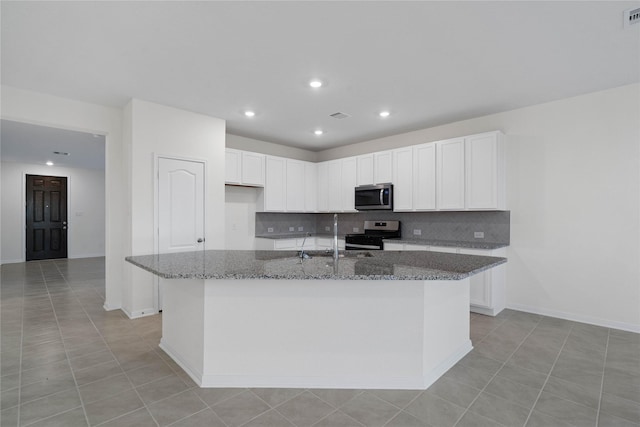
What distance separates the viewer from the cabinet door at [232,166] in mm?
4848

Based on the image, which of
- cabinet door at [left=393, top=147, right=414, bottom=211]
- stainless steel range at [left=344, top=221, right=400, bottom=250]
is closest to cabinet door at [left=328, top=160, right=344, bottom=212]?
stainless steel range at [left=344, top=221, right=400, bottom=250]

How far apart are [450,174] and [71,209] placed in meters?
9.81

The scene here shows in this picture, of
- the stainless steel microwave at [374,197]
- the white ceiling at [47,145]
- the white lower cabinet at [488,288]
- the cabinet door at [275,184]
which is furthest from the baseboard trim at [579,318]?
the white ceiling at [47,145]

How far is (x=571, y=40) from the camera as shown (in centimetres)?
247

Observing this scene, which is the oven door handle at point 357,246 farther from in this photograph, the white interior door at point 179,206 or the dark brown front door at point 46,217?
the dark brown front door at point 46,217

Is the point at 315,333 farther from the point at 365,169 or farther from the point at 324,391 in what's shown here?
the point at 365,169

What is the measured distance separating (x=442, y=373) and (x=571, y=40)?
2.78 m

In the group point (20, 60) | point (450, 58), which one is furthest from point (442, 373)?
point (20, 60)

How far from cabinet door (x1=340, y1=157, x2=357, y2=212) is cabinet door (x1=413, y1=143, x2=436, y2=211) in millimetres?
1144

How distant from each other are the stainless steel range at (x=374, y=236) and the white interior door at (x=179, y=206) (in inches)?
90.3

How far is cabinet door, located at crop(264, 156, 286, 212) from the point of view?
541 cm

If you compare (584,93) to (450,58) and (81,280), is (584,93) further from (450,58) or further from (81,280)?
(81,280)

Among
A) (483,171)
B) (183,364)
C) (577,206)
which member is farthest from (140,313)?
(577,206)

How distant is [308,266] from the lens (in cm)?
219
